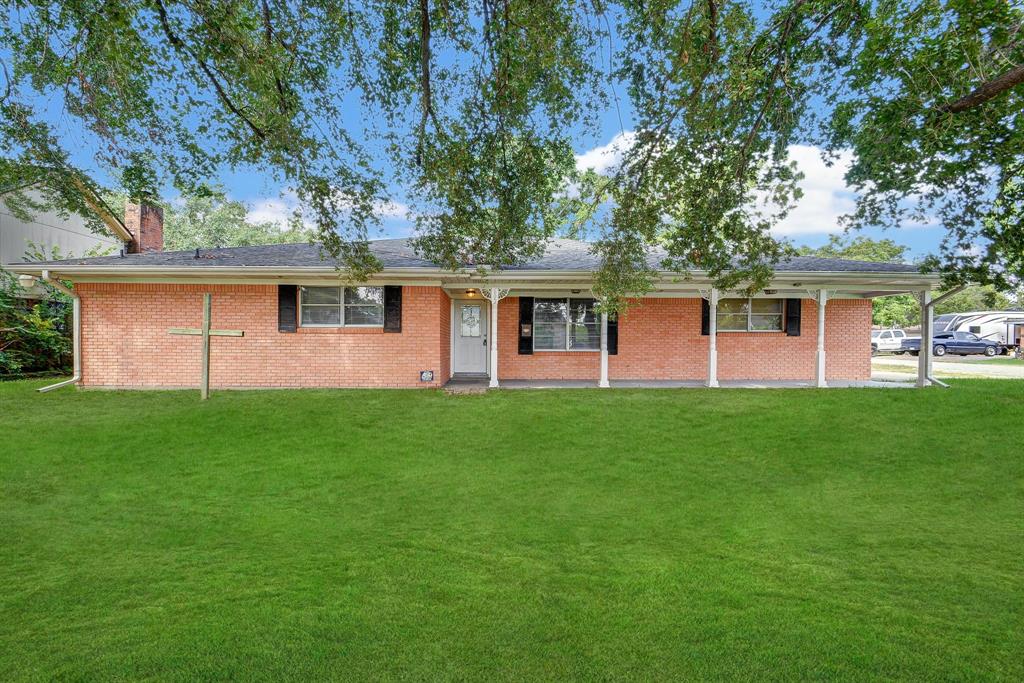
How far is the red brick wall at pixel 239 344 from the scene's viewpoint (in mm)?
11094

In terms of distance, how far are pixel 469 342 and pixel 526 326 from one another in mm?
1822

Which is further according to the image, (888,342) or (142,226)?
(888,342)

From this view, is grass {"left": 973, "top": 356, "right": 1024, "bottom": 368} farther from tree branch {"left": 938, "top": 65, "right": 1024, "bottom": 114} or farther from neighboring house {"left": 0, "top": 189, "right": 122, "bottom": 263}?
neighboring house {"left": 0, "top": 189, "right": 122, "bottom": 263}

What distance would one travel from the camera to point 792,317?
1284 centimetres

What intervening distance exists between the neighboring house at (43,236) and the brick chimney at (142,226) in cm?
120

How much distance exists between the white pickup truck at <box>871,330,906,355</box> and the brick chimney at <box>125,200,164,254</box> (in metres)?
33.7

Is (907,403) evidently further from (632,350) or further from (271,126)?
(271,126)

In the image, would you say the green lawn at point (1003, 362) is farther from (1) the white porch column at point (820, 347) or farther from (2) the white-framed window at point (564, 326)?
(2) the white-framed window at point (564, 326)

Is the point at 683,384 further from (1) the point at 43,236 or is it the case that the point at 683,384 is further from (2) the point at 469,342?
(1) the point at 43,236

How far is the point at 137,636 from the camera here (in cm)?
271

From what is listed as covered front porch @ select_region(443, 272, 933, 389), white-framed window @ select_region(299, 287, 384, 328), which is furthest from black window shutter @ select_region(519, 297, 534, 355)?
white-framed window @ select_region(299, 287, 384, 328)

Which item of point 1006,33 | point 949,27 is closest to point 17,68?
point 949,27

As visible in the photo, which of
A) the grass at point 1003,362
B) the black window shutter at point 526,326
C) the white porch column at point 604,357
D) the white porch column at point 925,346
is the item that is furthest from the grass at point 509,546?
the grass at point 1003,362

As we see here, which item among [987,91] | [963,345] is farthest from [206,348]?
[963,345]
